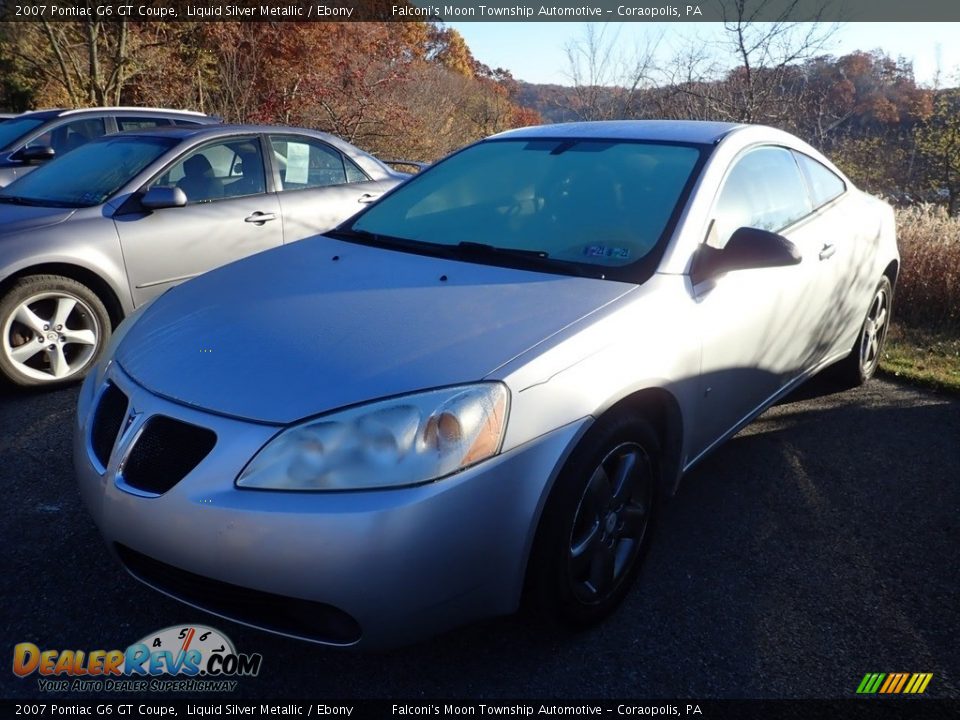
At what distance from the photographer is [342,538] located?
1878 millimetres

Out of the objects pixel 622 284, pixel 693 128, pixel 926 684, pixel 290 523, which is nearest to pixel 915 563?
pixel 926 684

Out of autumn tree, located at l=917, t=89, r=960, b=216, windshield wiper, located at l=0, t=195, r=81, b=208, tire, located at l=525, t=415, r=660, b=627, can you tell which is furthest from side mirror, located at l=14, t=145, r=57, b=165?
autumn tree, located at l=917, t=89, r=960, b=216

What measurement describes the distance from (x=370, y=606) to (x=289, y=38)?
18332mm

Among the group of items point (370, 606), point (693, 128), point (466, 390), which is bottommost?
point (370, 606)

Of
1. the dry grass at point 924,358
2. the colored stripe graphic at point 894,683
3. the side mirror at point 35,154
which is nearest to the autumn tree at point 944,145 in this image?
the dry grass at point 924,358

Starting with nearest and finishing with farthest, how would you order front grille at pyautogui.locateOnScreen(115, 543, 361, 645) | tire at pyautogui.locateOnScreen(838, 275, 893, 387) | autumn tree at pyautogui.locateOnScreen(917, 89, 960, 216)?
front grille at pyautogui.locateOnScreen(115, 543, 361, 645)
tire at pyautogui.locateOnScreen(838, 275, 893, 387)
autumn tree at pyautogui.locateOnScreen(917, 89, 960, 216)

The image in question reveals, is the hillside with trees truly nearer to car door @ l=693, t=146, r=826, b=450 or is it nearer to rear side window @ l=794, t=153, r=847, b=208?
rear side window @ l=794, t=153, r=847, b=208

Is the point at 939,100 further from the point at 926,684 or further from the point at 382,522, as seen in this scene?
the point at 382,522

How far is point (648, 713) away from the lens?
2.19m

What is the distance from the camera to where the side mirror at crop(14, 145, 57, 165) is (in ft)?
22.0

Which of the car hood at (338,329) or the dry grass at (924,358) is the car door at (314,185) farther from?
the dry grass at (924,358)

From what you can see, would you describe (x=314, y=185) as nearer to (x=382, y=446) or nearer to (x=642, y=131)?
(x=642, y=131)

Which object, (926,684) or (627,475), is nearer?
(926,684)

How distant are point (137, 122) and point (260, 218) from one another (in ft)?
10.9
